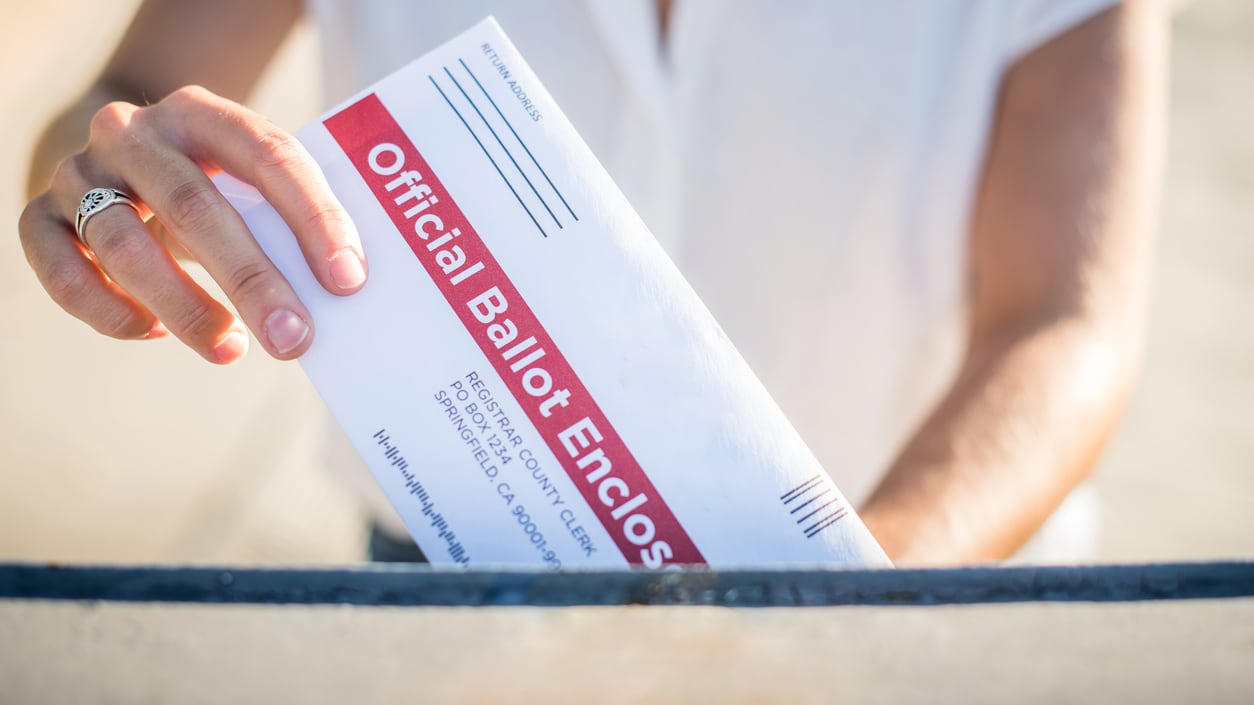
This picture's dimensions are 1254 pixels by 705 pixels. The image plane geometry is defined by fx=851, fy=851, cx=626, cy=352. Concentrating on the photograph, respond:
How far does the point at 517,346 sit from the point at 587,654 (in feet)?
0.63

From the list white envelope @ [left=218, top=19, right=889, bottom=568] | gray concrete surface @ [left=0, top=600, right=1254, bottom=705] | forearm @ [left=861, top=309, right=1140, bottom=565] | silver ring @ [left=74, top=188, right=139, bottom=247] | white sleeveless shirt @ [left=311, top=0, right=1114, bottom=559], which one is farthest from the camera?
white sleeveless shirt @ [left=311, top=0, right=1114, bottom=559]

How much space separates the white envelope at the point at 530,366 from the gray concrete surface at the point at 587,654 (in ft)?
0.30

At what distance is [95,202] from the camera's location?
1.88 ft

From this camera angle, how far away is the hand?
50 cm

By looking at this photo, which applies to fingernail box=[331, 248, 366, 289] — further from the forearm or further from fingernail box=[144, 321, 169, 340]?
the forearm

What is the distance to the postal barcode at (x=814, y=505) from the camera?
46cm

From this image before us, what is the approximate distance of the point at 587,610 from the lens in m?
0.36

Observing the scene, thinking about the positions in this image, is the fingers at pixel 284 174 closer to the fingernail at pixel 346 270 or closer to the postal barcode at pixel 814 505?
the fingernail at pixel 346 270

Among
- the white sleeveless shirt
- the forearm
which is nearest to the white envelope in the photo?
the forearm

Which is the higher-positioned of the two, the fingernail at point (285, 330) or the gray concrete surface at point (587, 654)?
the fingernail at point (285, 330)

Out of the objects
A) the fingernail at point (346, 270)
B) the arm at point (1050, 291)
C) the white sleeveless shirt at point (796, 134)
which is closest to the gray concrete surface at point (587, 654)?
the fingernail at point (346, 270)

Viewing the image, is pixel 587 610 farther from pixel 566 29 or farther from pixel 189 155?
pixel 566 29

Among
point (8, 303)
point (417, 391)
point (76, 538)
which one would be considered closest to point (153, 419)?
point (76, 538)

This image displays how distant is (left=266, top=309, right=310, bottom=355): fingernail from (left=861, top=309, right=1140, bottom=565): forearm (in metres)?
0.44
